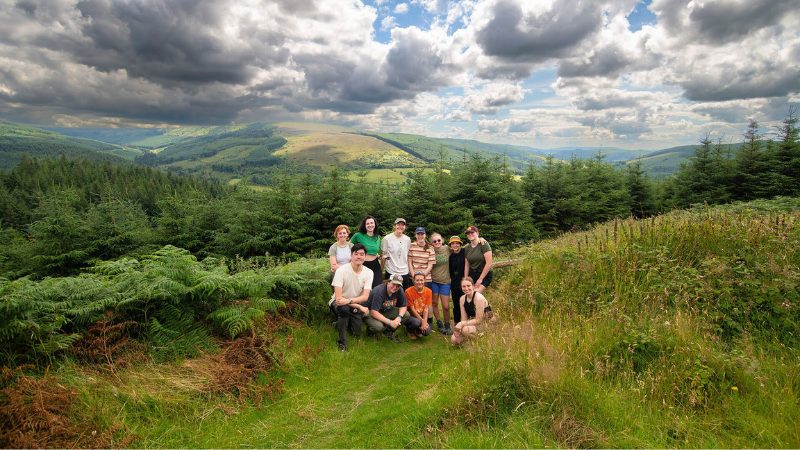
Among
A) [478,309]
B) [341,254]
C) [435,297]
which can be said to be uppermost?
[341,254]

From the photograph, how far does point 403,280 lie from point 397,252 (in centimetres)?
68

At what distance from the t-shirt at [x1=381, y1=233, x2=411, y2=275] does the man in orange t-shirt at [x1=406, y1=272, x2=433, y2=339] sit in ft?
1.38

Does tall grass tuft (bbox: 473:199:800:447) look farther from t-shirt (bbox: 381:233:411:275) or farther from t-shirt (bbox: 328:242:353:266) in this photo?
t-shirt (bbox: 328:242:353:266)

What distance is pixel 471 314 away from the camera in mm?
7191

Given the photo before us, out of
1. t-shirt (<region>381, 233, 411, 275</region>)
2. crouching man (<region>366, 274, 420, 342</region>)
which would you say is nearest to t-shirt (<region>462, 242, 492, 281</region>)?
t-shirt (<region>381, 233, 411, 275</region>)

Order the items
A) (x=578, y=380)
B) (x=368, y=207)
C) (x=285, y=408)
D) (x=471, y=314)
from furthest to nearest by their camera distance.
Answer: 1. (x=368, y=207)
2. (x=471, y=314)
3. (x=285, y=408)
4. (x=578, y=380)

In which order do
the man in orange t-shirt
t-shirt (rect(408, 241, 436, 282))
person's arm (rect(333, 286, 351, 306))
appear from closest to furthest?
person's arm (rect(333, 286, 351, 306)), the man in orange t-shirt, t-shirt (rect(408, 241, 436, 282))

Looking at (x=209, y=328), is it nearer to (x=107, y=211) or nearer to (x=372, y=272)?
(x=372, y=272)

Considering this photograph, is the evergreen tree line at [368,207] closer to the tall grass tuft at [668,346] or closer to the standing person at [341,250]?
the standing person at [341,250]

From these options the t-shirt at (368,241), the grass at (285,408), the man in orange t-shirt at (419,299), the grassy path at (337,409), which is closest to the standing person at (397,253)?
the t-shirt at (368,241)

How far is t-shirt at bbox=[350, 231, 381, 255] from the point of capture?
805 cm

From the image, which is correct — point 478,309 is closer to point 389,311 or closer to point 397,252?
point 389,311

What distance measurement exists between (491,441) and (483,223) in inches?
661

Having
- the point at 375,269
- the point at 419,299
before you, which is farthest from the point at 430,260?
the point at 375,269
